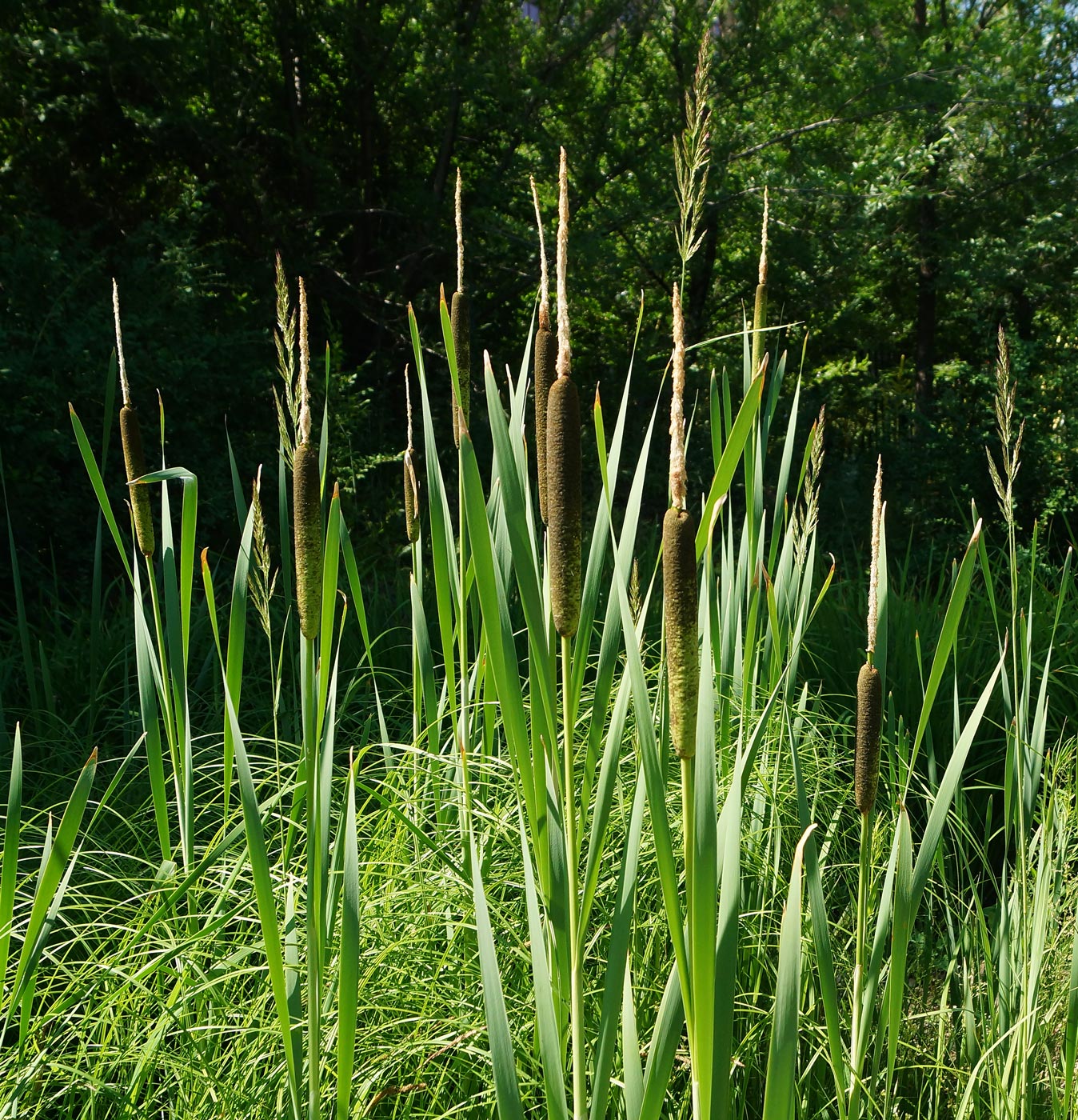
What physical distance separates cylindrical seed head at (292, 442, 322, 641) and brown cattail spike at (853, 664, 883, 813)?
0.60 m

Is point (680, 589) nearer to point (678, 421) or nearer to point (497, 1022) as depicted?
point (678, 421)

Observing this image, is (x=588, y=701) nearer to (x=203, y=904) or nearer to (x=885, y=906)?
(x=203, y=904)

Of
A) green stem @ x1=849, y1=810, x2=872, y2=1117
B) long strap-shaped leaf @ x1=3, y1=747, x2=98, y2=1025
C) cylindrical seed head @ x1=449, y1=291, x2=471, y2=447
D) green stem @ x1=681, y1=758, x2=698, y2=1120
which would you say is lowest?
green stem @ x1=849, y1=810, x2=872, y2=1117

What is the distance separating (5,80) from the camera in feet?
23.1

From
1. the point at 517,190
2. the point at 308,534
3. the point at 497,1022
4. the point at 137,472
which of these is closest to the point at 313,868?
the point at 497,1022

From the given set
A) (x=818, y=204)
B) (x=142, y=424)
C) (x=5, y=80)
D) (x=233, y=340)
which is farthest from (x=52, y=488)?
(x=818, y=204)

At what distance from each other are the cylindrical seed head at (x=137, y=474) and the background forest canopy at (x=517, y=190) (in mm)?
4464

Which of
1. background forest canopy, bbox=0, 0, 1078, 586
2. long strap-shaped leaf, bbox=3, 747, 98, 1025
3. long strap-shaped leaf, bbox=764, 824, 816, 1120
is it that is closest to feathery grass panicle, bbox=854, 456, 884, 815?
long strap-shaped leaf, bbox=764, 824, 816, 1120

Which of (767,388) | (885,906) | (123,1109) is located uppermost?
(767,388)

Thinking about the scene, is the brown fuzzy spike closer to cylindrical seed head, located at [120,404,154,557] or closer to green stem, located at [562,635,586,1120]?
green stem, located at [562,635,586,1120]

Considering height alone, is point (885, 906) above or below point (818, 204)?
below

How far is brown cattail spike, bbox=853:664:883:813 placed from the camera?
3.82ft

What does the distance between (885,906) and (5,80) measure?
788cm

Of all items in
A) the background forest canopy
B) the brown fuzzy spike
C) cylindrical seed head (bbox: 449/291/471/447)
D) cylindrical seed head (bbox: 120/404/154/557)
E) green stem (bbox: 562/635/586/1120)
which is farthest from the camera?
the background forest canopy
